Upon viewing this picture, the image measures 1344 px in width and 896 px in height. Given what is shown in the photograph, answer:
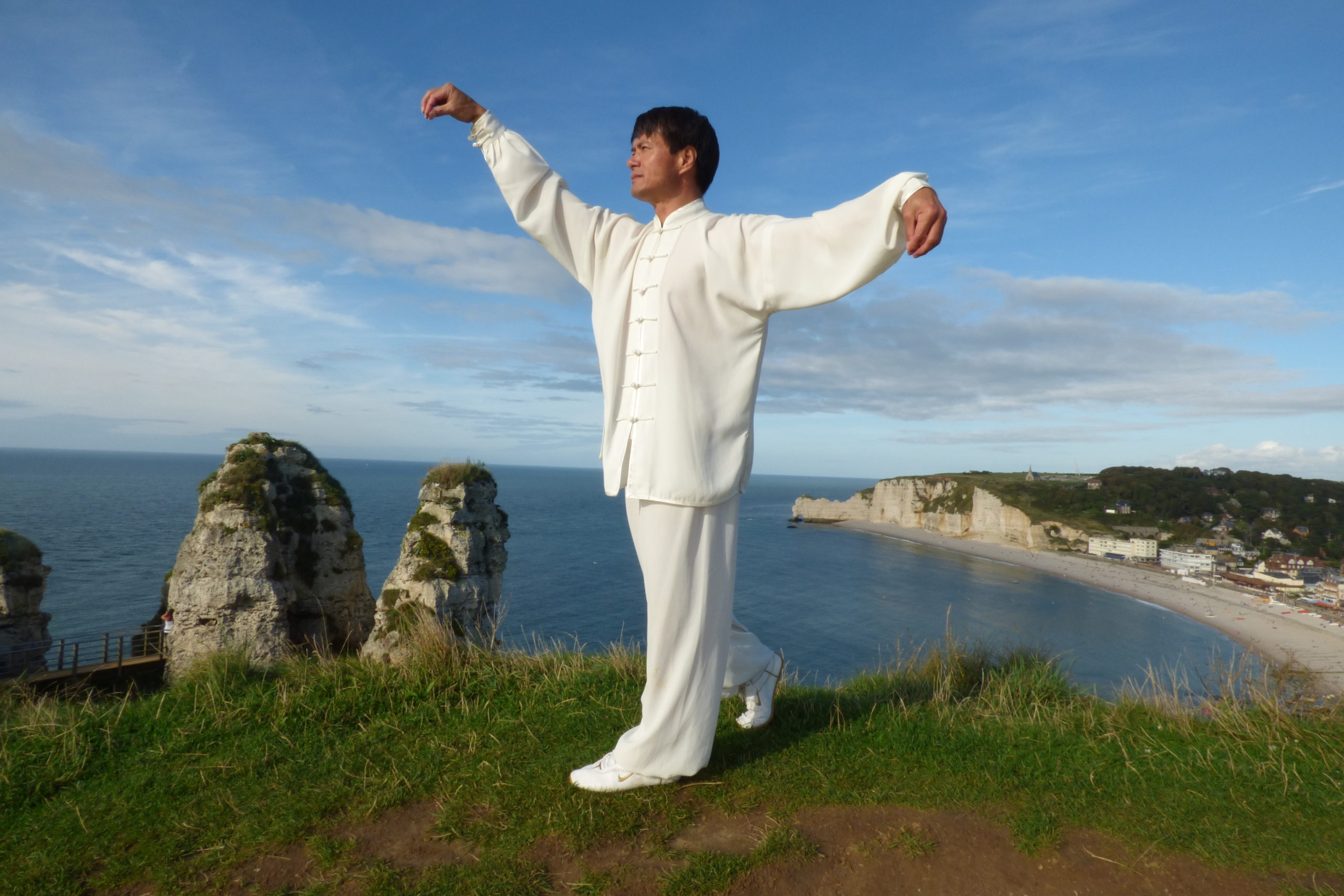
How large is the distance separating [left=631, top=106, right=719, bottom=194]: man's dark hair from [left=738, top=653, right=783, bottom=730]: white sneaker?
7.87 feet

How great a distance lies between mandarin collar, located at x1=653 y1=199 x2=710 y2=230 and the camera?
2898 mm

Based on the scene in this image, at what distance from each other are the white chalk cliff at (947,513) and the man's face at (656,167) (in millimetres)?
79981

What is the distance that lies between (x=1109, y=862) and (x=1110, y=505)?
88.3 metres

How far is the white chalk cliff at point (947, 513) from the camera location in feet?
238

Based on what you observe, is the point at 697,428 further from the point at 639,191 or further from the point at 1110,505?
the point at 1110,505

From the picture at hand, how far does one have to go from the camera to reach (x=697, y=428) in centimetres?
266

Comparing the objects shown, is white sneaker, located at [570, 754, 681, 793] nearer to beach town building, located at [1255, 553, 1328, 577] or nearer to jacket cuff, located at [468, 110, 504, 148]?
jacket cuff, located at [468, 110, 504, 148]

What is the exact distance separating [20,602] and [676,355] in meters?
15.4

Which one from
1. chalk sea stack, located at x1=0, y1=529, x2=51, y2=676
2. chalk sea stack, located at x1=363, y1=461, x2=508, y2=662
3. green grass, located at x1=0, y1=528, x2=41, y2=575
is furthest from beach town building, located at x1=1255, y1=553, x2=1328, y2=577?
green grass, located at x1=0, y1=528, x2=41, y2=575

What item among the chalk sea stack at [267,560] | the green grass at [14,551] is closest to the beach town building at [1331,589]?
the chalk sea stack at [267,560]

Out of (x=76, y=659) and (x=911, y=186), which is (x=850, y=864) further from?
(x=76, y=659)

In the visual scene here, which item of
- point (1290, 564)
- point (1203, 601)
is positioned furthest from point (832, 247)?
point (1290, 564)

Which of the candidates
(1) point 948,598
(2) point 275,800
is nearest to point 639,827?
(2) point 275,800

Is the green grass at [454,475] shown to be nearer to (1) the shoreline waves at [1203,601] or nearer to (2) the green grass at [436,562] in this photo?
(2) the green grass at [436,562]
